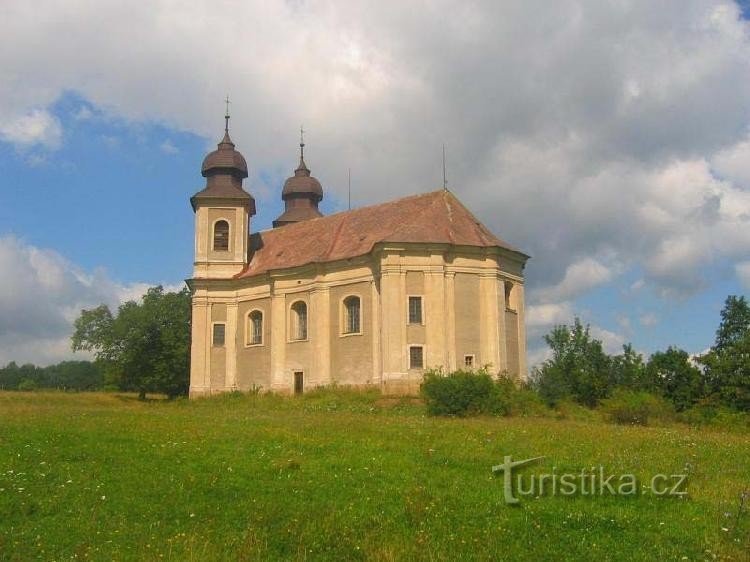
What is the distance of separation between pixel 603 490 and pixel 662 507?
1.03 m

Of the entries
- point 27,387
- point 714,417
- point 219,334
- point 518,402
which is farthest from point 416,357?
point 27,387

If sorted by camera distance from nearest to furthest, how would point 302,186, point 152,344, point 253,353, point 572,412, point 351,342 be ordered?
1. point 572,412
2. point 351,342
3. point 253,353
4. point 152,344
5. point 302,186

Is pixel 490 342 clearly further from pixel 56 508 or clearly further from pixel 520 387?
pixel 56 508

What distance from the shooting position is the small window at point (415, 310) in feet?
115

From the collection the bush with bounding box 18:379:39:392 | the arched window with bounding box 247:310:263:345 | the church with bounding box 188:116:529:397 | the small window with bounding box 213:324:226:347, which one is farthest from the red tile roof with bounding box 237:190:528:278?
the bush with bounding box 18:379:39:392

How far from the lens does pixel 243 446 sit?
15859 mm

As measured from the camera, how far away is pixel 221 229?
45031mm

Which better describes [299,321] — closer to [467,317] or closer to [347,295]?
[347,295]

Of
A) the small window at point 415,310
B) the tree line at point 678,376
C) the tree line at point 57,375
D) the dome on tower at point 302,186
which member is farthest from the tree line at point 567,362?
the tree line at point 57,375

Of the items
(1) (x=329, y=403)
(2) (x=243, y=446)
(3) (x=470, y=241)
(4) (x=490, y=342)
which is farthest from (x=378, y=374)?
(2) (x=243, y=446)

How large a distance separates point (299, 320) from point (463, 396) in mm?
15806

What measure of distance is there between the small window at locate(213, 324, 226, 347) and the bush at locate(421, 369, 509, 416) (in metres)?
19.6

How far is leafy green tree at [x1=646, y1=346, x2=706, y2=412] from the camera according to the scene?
32875mm

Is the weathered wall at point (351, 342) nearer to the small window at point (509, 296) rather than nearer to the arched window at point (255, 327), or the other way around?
the arched window at point (255, 327)
